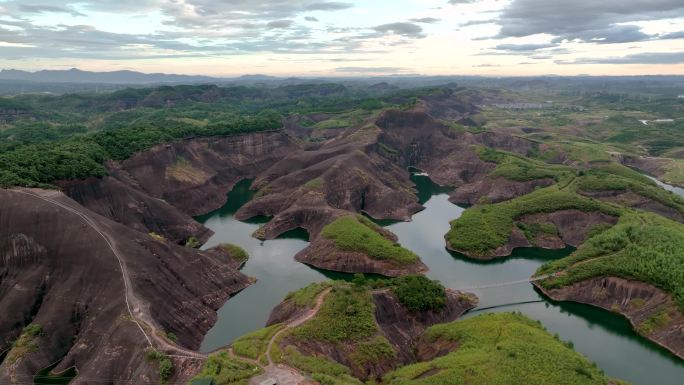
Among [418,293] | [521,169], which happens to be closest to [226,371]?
[418,293]

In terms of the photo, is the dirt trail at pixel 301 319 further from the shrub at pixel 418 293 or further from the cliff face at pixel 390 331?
the shrub at pixel 418 293

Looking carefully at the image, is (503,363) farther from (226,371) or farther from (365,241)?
(365,241)

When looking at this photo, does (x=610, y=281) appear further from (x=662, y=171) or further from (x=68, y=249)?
(x=662, y=171)

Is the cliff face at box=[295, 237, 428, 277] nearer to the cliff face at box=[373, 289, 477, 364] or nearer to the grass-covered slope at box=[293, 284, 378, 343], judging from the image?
the cliff face at box=[373, 289, 477, 364]

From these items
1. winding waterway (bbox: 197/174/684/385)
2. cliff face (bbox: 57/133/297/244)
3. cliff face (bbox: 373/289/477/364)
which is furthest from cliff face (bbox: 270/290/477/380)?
cliff face (bbox: 57/133/297/244)

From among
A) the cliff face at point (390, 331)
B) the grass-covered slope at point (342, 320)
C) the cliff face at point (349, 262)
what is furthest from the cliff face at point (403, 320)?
the cliff face at point (349, 262)
